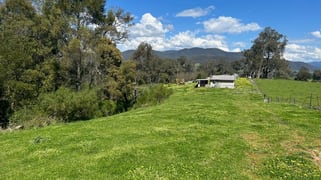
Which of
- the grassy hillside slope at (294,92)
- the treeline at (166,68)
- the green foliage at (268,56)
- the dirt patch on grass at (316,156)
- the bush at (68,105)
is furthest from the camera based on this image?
the green foliage at (268,56)

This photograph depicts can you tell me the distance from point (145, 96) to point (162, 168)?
36.5 m

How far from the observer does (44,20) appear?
38.0 meters

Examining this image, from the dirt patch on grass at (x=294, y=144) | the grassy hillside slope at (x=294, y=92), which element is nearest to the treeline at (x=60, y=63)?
the dirt patch on grass at (x=294, y=144)

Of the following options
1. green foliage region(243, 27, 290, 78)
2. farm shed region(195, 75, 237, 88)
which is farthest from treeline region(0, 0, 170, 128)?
green foliage region(243, 27, 290, 78)

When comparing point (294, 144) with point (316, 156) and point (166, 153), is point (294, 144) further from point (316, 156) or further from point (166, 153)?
point (166, 153)

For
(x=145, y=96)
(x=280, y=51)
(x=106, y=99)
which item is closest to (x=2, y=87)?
(x=106, y=99)

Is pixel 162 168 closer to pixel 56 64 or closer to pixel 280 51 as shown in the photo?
pixel 56 64

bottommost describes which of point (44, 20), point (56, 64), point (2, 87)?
point (2, 87)

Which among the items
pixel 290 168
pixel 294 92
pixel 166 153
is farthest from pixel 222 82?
pixel 290 168

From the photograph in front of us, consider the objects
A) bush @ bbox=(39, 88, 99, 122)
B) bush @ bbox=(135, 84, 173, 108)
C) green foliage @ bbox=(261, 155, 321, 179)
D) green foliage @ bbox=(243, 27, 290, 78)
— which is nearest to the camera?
green foliage @ bbox=(261, 155, 321, 179)

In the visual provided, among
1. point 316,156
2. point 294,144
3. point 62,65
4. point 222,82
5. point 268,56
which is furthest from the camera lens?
point 268,56

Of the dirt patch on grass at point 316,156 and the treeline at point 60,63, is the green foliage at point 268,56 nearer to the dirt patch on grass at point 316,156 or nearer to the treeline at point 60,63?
the treeline at point 60,63

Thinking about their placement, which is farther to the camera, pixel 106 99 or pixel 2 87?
pixel 106 99

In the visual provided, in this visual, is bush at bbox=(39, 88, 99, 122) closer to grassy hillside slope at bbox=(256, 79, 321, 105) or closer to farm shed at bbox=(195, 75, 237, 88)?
grassy hillside slope at bbox=(256, 79, 321, 105)
